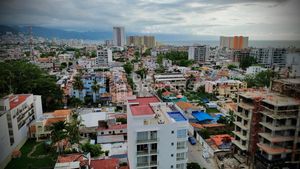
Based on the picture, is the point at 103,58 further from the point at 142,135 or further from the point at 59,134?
the point at 142,135

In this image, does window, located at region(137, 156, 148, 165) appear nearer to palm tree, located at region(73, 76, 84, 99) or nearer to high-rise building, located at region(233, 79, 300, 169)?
high-rise building, located at region(233, 79, 300, 169)

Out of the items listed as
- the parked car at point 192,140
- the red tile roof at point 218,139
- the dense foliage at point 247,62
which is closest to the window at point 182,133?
the red tile roof at point 218,139

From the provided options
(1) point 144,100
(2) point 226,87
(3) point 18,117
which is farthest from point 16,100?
(2) point 226,87

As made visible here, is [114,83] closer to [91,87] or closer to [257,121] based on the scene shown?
[91,87]

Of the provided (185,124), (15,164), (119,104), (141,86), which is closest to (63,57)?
(141,86)

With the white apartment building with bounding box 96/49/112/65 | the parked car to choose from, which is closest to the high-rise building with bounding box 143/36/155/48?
the white apartment building with bounding box 96/49/112/65

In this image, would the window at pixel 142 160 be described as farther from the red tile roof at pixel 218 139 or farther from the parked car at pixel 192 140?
the parked car at pixel 192 140
